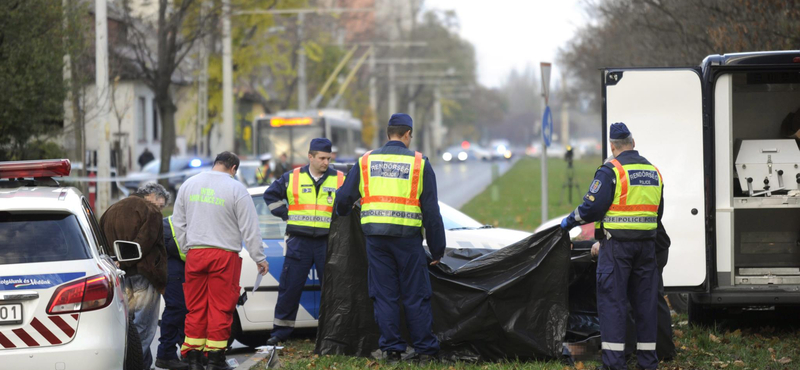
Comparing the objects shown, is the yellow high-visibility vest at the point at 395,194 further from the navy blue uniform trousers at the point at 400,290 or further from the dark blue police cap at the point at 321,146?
the dark blue police cap at the point at 321,146

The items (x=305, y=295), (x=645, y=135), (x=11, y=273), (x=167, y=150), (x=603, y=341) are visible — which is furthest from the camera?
(x=167, y=150)

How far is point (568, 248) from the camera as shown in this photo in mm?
7430

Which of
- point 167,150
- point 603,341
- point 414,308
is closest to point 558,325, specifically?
point 603,341

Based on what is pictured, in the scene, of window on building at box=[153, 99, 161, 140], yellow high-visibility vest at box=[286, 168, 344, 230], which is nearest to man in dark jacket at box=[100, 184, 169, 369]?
yellow high-visibility vest at box=[286, 168, 344, 230]

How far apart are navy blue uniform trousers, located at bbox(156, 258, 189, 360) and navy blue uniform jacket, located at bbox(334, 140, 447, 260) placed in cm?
138

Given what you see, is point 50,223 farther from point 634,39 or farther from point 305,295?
point 634,39

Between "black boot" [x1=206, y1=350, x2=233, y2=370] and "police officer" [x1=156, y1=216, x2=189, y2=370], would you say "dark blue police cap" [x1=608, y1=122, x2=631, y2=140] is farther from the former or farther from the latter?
"police officer" [x1=156, y1=216, x2=189, y2=370]

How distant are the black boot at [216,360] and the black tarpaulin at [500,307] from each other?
802 millimetres

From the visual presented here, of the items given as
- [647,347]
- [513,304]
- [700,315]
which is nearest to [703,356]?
[647,347]

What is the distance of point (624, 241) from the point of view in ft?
22.9

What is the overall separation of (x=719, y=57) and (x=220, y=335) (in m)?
4.32

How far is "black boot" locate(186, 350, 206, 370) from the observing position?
288 inches

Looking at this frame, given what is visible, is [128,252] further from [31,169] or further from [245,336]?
[245,336]

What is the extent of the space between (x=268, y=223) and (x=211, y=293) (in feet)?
6.43
